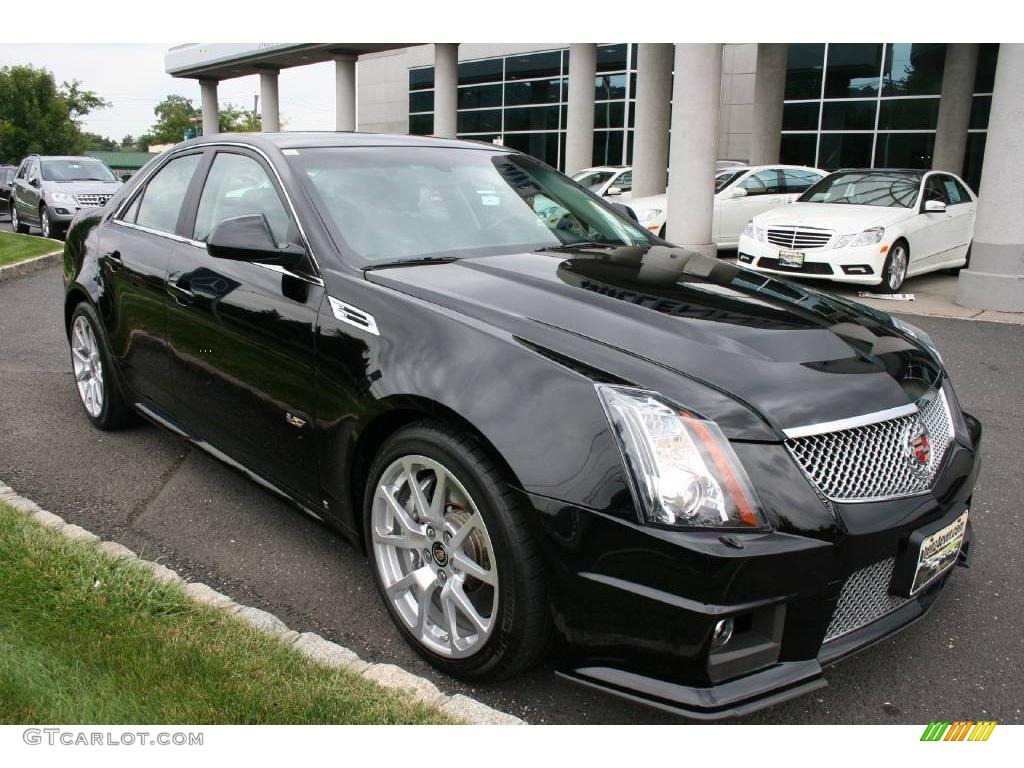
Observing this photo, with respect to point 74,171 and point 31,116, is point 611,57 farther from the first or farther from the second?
point 31,116

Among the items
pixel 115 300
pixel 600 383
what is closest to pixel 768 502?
pixel 600 383

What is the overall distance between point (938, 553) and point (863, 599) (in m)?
0.32

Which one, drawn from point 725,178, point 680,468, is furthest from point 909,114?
point 680,468

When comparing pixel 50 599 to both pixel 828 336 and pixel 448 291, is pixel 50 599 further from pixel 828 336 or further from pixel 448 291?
pixel 828 336

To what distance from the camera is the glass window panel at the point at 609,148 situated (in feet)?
96.4

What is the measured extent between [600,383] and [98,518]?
2767mm

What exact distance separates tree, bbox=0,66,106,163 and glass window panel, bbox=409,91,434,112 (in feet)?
94.9

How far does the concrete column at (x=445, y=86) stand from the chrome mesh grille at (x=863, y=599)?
86.4 ft

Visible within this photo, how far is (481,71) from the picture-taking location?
111 ft

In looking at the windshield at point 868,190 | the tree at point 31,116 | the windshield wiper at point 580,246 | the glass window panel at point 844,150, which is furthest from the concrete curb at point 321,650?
the tree at point 31,116

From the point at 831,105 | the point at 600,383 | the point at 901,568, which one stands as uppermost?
the point at 831,105

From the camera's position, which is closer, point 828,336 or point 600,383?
point 600,383

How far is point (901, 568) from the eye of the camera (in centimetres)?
247

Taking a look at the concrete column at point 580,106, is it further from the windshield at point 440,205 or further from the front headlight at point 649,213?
the windshield at point 440,205
